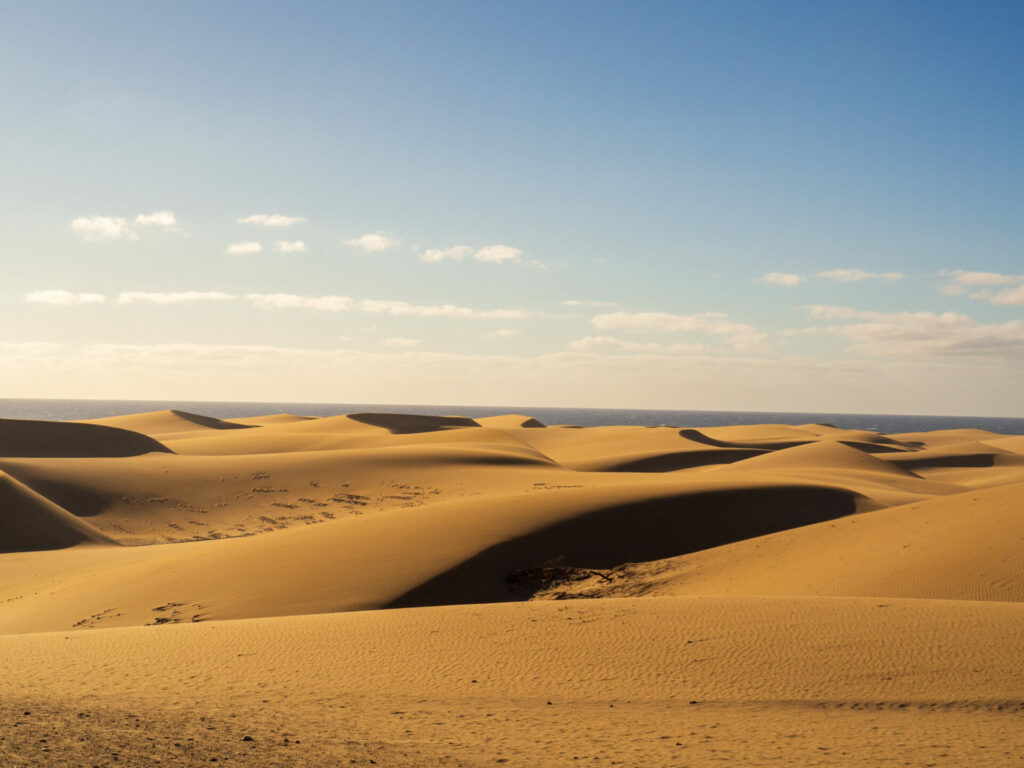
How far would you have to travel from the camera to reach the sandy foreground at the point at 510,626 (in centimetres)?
636

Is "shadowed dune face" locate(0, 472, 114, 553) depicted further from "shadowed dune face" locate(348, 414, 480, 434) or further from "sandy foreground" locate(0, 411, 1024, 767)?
"shadowed dune face" locate(348, 414, 480, 434)

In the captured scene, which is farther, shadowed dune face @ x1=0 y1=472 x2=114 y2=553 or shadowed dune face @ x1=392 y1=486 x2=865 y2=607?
shadowed dune face @ x1=0 y1=472 x2=114 y2=553

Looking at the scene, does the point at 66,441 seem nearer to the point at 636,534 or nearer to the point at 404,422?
the point at 636,534

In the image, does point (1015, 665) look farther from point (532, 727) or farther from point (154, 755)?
point (154, 755)

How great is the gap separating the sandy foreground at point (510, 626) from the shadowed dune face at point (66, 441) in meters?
7.74

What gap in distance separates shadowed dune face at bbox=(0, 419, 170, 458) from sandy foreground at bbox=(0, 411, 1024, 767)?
7.74 meters

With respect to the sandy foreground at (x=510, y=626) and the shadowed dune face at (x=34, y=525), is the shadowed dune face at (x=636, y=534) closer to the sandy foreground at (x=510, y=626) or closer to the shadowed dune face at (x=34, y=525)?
the sandy foreground at (x=510, y=626)

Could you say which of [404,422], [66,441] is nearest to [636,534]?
[66,441]

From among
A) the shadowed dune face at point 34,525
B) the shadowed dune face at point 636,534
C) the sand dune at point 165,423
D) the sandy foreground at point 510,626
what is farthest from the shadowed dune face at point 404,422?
the shadowed dune face at point 636,534

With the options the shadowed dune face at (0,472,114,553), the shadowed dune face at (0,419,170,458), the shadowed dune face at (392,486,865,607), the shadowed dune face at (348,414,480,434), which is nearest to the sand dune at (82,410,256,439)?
the shadowed dune face at (348,414,480,434)

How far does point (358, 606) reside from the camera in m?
13.8

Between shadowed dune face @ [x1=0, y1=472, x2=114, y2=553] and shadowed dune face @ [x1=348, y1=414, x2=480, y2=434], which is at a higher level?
shadowed dune face @ [x1=348, y1=414, x2=480, y2=434]

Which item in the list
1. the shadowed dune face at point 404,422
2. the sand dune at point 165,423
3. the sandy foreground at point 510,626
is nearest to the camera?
the sandy foreground at point 510,626

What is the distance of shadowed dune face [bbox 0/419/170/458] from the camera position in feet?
118
